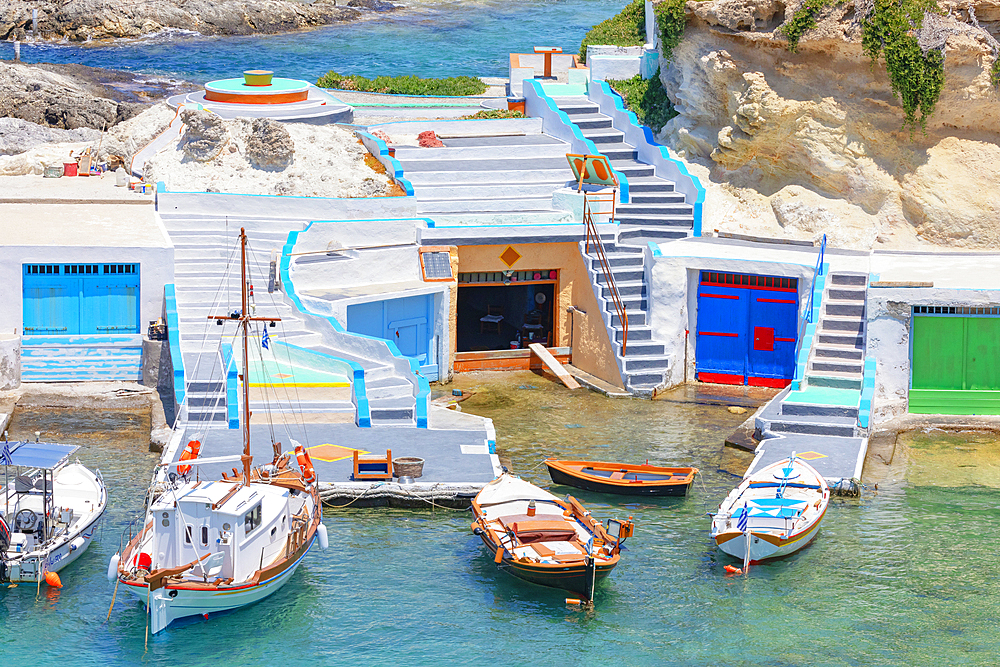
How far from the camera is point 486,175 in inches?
1612

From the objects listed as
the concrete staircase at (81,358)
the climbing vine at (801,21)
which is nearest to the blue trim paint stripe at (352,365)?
the concrete staircase at (81,358)

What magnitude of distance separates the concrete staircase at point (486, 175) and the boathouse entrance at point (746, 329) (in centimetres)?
546

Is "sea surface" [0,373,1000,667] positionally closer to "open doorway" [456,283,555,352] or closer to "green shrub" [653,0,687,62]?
"open doorway" [456,283,555,352]

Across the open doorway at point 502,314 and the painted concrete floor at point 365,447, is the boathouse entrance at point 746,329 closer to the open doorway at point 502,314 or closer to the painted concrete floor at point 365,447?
the open doorway at point 502,314

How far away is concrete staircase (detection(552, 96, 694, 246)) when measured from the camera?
130 feet

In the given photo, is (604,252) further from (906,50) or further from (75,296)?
(75,296)

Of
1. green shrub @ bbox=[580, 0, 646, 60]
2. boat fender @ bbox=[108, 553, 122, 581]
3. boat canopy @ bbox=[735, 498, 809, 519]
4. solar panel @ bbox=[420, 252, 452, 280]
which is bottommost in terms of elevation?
boat fender @ bbox=[108, 553, 122, 581]

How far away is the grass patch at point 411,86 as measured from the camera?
50.1m

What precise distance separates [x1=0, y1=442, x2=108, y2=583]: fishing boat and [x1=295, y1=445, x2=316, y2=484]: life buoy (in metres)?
3.74

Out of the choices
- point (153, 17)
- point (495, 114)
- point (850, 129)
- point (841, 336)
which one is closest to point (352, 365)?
point (841, 336)

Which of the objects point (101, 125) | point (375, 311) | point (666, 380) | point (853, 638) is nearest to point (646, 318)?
point (666, 380)

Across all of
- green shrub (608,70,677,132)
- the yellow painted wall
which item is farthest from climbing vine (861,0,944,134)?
the yellow painted wall

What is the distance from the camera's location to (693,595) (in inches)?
1012

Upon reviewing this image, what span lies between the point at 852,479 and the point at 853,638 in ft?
19.9
